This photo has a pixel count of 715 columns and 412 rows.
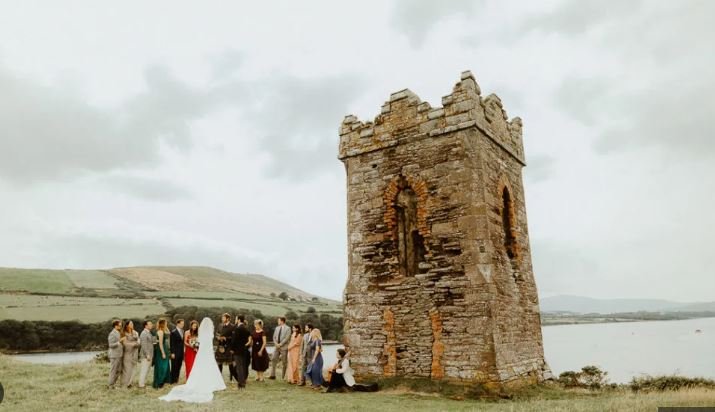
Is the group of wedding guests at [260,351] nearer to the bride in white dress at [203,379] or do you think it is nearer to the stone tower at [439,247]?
the bride in white dress at [203,379]

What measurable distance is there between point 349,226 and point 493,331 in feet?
16.6

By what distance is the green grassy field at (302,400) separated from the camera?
9.14m

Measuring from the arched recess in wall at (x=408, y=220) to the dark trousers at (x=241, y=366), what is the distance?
15.6ft

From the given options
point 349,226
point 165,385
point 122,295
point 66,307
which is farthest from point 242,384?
point 122,295

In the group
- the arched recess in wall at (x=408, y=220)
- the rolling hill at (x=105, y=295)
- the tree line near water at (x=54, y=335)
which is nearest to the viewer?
the arched recess in wall at (x=408, y=220)

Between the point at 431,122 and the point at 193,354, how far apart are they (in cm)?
944

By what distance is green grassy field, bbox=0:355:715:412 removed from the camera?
9141 millimetres

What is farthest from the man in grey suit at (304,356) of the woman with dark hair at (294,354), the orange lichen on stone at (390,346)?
the orange lichen on stone at (390,346)

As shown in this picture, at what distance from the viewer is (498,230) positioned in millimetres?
12594

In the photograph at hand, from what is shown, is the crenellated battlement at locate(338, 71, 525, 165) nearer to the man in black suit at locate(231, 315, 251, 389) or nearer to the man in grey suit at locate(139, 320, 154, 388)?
the man in black suit at locate(231, 315, 251, 389)

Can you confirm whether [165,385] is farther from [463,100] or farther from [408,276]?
[463,100]

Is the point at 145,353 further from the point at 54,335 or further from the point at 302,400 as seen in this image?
the point at 54,335

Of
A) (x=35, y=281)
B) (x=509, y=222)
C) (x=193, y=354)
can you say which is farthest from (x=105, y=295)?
(x=509, y=222)

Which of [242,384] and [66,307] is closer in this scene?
[242,384]
